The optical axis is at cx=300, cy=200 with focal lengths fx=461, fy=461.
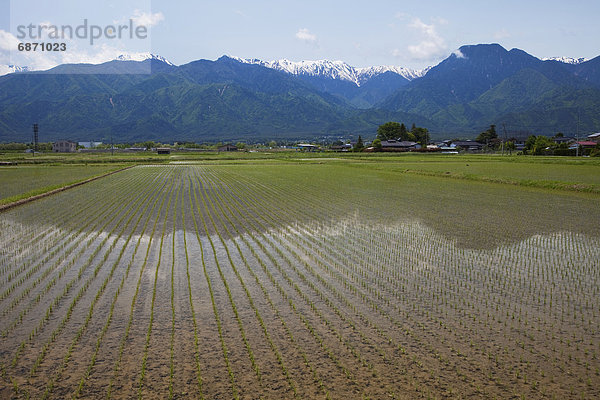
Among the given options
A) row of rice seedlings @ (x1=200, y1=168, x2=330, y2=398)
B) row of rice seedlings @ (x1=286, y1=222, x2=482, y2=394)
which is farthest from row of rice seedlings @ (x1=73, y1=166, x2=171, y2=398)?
row of rice seedlings @ (x1=286, y1=222, x2=482, y2=394)

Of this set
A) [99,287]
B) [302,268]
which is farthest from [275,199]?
[99,287]

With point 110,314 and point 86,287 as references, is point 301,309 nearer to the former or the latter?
point 110,314

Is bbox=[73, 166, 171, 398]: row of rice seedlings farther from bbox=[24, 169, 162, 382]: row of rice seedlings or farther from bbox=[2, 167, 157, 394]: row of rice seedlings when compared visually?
bbox=[2, 167, 157, 394]: row of rice seedlings

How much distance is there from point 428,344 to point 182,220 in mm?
10555

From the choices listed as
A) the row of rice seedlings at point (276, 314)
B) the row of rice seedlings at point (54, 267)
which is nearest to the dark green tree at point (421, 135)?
the row of rice seedlings at point (276, 314)

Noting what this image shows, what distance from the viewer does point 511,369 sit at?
4.60m

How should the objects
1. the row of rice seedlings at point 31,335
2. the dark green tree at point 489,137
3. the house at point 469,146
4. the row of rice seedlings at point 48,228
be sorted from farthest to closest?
the dark green tree at point 489,137 → the house at point 469,146 → the row of rice seedlings at point 48,228 → the row of rice seedlings at point 31,335

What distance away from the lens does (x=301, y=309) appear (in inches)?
247

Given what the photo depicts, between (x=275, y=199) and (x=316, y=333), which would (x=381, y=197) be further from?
(x=316, y=333)

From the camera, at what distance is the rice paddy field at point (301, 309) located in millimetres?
4422

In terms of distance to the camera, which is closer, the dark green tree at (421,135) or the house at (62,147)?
the dark green tree at (421,135)

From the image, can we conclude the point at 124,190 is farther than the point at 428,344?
Yes

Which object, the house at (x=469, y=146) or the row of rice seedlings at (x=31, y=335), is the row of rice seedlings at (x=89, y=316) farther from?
the house at (x=469, y=146)

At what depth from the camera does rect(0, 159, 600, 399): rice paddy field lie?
14.5 ft
